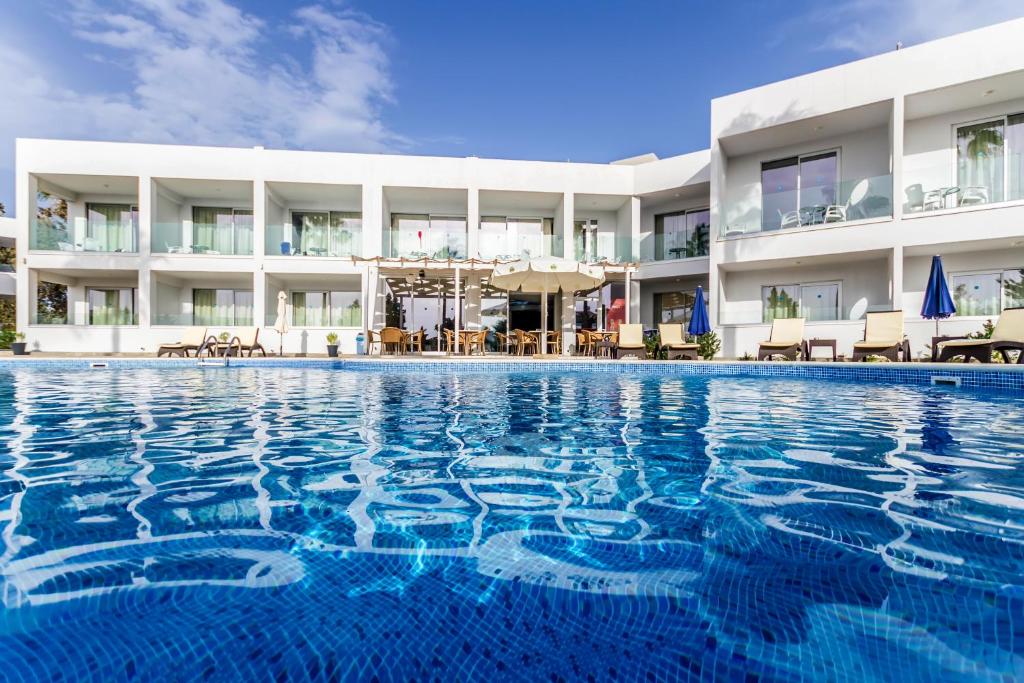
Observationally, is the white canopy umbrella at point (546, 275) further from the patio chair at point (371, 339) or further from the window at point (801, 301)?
the window at point (801, 301)

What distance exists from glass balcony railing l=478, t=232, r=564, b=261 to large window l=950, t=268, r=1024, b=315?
10.6 metres

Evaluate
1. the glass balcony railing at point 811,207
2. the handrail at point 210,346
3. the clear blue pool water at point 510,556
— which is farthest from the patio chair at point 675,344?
the handrail at point 210,346

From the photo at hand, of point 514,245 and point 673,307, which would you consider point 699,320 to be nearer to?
point 673,307

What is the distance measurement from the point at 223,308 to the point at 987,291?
21.7 meters

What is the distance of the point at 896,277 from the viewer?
39.8ft

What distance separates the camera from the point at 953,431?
4.13 m

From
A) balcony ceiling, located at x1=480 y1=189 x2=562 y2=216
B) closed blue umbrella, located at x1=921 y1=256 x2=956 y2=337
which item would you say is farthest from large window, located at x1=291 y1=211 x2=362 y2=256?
closed blue umbrella, located at x1=921 y1=256 x2=956 y2=337

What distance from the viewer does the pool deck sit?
25.3 feet

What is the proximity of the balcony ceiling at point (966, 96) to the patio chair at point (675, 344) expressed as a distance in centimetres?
772

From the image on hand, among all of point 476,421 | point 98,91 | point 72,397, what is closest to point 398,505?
point 476,421

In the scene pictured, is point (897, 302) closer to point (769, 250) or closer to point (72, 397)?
point (769, 250)

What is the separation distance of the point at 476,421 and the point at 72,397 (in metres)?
5.17

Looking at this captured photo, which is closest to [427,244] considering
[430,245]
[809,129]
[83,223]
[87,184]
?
[430,245]

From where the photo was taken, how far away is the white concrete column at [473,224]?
639 inches
